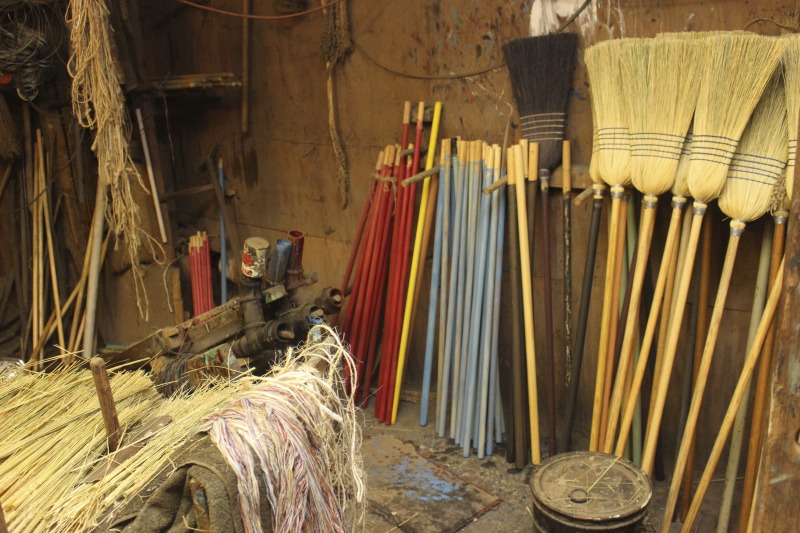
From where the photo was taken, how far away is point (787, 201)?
2.85 m

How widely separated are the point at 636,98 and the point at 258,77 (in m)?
2.92

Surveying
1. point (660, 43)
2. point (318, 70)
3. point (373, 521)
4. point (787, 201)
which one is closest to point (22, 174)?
point (318, 70)

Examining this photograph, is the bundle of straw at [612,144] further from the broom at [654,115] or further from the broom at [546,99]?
the broom at [546,99]

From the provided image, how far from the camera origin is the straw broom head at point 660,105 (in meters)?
3.04

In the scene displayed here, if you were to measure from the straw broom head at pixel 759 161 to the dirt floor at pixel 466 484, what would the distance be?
130 centimetres

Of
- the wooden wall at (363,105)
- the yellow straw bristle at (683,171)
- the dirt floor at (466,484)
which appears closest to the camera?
the yellow straw bristle at (683,171)

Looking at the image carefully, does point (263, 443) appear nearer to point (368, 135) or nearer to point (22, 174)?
point (368, 135)

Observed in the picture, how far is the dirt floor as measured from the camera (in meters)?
3.48

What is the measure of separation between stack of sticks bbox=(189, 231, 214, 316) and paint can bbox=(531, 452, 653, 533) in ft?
9.76

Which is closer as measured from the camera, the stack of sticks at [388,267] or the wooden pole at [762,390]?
the wooden pole at [762,390]

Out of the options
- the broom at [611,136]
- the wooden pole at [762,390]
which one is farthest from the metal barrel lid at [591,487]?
the broom at [611,136]

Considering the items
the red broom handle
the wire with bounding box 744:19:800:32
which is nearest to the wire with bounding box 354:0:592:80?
the red broom handle

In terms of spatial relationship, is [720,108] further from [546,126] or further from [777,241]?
[546,126]

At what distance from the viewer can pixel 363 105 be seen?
462 cm
